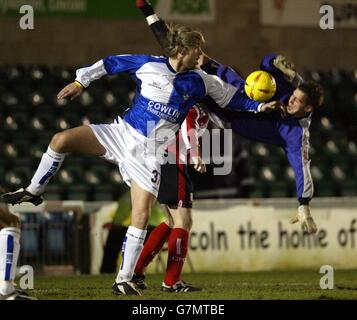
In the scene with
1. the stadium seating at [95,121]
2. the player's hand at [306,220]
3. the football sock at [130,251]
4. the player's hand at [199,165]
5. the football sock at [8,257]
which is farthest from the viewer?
the stadium seating at [95,121]

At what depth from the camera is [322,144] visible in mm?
16719

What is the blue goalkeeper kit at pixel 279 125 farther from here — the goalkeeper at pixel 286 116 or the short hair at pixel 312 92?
the short hair at pixel 312 92

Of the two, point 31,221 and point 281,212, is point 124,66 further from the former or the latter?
point 281,212

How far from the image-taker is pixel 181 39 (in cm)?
809

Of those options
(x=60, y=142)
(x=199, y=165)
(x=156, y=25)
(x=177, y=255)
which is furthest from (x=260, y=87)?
(x=60, y=142)

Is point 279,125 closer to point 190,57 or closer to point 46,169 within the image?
point 190,57

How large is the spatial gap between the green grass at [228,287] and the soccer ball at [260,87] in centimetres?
171

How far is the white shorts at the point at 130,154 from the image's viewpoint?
8.02m

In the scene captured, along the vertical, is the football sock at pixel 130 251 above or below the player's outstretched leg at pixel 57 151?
below

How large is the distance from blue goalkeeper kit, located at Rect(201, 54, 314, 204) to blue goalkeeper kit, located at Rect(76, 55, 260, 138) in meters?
0.69

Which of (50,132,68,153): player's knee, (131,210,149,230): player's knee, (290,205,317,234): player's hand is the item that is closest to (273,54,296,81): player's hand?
(290,205,317,234): player's hand

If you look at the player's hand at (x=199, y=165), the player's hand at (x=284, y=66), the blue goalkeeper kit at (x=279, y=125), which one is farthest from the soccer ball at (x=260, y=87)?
the player's hand at (x=199, y=165)

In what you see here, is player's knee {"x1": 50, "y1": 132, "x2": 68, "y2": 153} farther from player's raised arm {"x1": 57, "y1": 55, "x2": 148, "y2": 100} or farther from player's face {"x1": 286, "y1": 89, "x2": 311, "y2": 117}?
player's face {"x1": 286, "y1": 89, "x2": 311, "y2": 117}

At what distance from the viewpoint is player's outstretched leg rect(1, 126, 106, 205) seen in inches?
318
